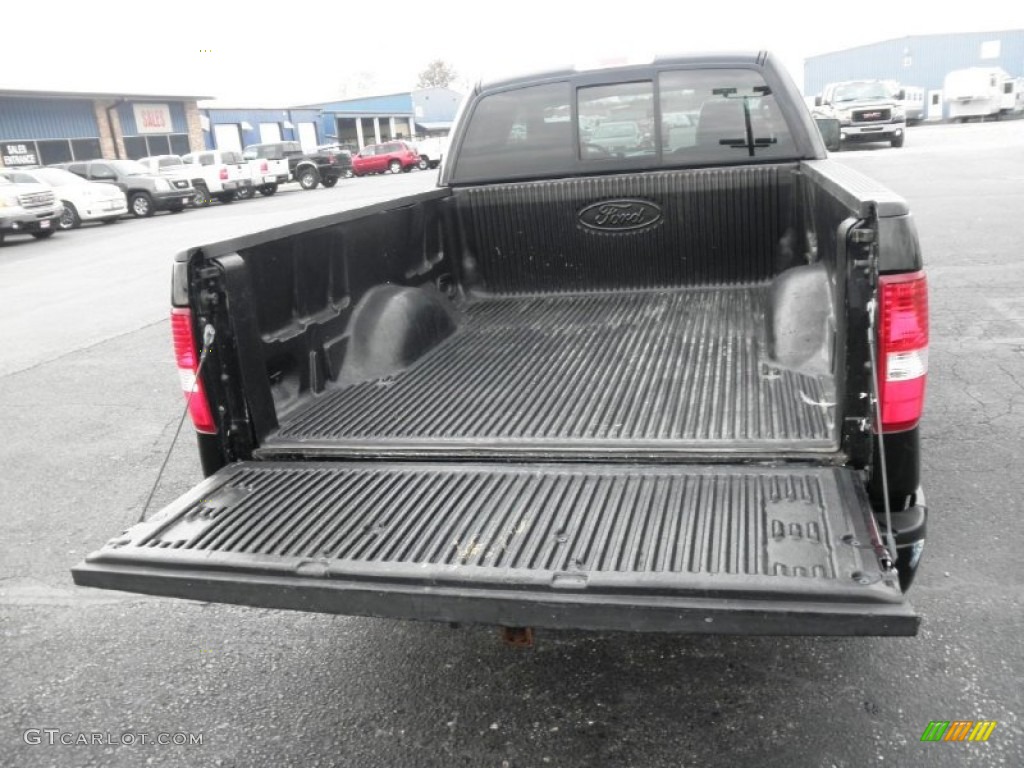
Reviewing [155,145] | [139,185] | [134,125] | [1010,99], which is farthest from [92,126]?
[1010,99]

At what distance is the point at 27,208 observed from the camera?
758 inches

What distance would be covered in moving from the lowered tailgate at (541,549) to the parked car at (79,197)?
74.0ft

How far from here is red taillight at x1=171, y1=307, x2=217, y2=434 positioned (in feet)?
9.46

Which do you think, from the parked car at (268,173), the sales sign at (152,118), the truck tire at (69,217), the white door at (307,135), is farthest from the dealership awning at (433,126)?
the truck tire at (69,217)

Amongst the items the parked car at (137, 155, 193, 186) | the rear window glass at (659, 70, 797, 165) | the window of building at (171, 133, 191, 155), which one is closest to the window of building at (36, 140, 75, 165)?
the window of building at (171, 133, 191, 155)

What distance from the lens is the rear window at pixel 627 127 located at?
4.75 metres

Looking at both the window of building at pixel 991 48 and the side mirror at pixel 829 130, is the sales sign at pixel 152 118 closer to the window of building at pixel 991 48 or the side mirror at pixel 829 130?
the side mirror at pixel 829 130

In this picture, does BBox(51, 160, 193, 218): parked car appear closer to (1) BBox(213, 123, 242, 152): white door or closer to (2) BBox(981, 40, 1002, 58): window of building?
(1) BBox(213, 123, 242, 152): white door

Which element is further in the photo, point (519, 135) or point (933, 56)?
point (933, 56)

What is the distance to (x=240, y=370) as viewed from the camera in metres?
3.04

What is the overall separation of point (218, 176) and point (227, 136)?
1975 cm

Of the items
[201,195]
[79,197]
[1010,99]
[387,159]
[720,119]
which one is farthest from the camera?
[1010,99]

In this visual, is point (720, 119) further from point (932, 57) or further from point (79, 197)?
point (932, 57)

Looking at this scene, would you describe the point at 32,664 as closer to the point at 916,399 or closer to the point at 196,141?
the point at 916,399
